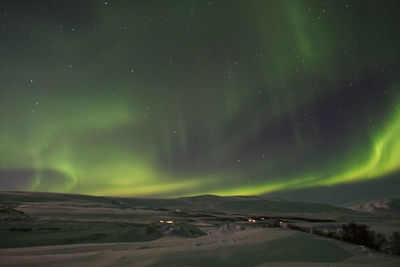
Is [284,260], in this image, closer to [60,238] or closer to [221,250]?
[221,250]

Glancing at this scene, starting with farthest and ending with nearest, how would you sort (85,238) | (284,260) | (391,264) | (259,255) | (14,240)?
(85,238)
(14,240)
(259,255)
(284,260)
(391,264)

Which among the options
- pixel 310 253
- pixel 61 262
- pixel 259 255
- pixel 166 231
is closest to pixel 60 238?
pixel 166 231

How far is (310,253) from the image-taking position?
8328mm

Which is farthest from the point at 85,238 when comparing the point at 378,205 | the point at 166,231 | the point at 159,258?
the point at 378,205

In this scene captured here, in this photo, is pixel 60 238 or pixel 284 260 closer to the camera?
pixel 284 260

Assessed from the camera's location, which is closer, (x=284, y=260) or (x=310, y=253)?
(x=284, y=260)

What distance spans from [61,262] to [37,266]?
23.5 inches

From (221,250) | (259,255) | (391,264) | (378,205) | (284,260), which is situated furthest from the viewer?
(378,205)

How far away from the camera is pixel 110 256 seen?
823cm

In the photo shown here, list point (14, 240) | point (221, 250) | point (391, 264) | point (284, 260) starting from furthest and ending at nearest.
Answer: point (14, 240)
point (221, 250)
point (284, 260)
point (391, 264)

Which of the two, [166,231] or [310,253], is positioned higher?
[310,253]

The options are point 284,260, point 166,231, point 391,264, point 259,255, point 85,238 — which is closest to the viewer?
point 391,264

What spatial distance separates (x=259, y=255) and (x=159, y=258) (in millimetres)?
2982

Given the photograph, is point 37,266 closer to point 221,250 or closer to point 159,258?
point 159,258
